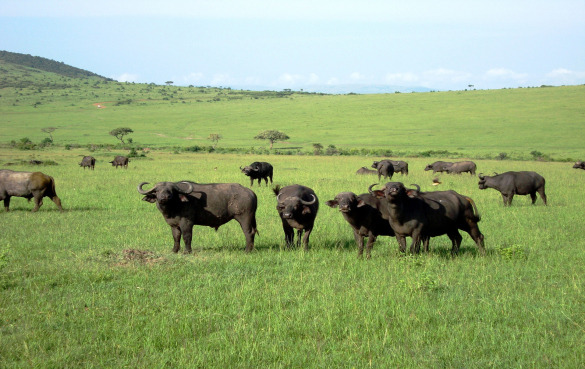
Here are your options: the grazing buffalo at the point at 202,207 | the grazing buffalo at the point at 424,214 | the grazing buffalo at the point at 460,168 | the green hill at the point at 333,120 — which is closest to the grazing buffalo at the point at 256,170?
the grazing buffalo at the point at 460,168

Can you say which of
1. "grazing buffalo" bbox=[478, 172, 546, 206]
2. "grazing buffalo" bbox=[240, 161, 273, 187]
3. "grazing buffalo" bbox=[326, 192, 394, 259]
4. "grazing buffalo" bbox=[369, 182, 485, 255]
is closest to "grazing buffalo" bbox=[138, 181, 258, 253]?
"grazing buffalo" bbox=[326, 192, 394, 259]

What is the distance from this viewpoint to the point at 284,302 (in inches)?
312

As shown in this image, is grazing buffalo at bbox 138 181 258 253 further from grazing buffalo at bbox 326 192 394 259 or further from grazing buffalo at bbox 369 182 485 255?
grazing buffalo at bbox 369 182 485 255

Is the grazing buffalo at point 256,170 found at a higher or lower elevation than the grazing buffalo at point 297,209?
lower

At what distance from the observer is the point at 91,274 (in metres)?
9.06

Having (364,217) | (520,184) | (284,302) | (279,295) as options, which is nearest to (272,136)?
(520,184)

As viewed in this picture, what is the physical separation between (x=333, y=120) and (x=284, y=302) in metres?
93.3

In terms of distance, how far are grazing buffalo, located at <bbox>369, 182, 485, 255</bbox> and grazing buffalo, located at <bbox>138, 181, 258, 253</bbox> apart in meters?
2.66

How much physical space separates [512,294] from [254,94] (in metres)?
158

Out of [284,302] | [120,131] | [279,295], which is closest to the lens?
[284,302]

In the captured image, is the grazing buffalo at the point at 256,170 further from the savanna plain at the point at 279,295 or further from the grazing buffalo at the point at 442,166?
the grazing buffalo at the point at 442,166

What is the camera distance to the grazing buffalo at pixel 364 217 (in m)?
10.7

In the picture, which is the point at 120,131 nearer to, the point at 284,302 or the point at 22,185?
the point at 22,185

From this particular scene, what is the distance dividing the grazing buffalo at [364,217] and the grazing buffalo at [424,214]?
32cm
